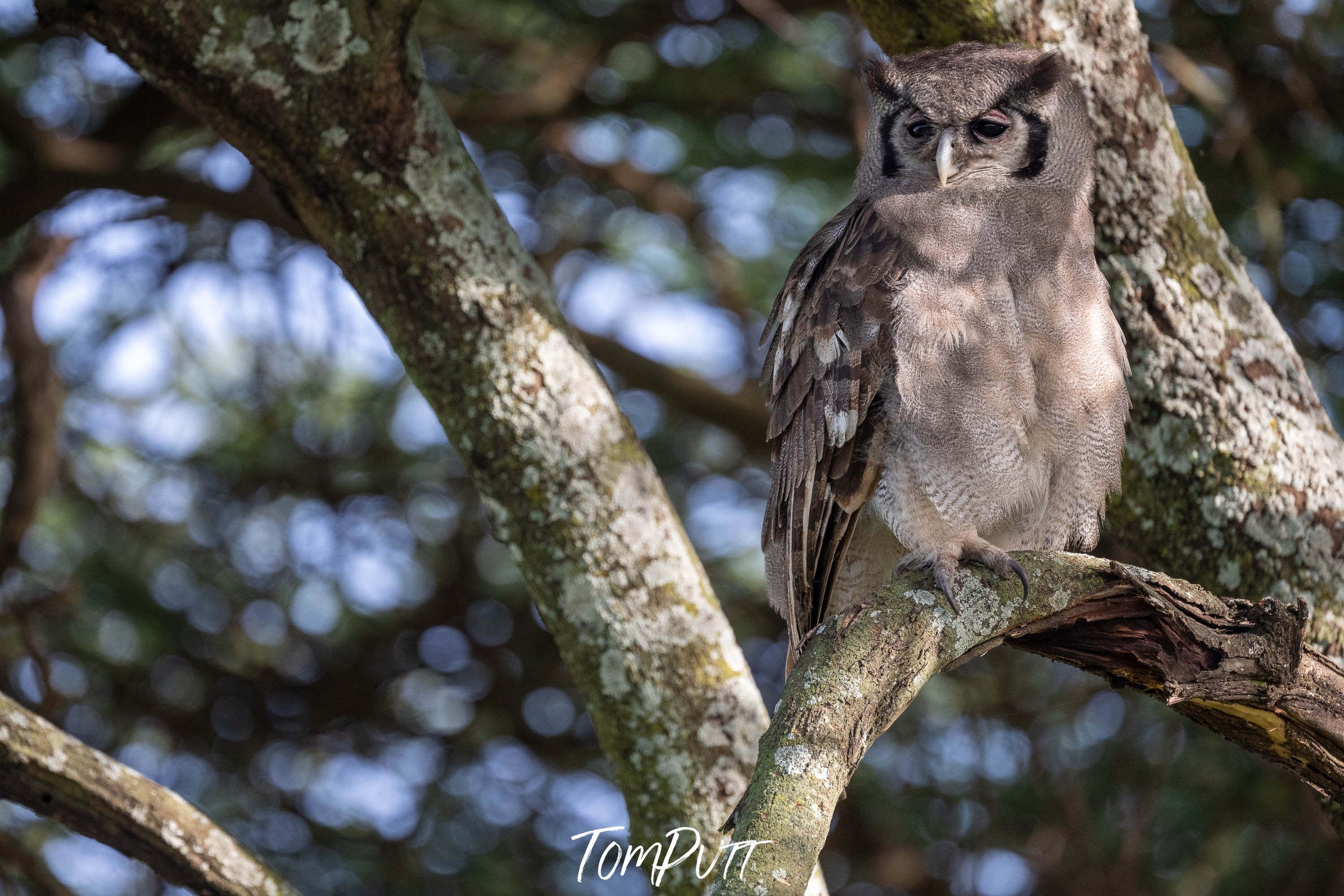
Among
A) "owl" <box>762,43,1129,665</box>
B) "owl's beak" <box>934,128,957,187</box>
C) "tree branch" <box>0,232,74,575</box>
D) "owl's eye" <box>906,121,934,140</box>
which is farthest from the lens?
"tree branch" <box>0,232,74,575</box>

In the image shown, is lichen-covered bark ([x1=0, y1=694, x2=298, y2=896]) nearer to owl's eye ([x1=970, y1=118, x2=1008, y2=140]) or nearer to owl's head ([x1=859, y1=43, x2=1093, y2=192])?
owl's head ([x1=859, y1=43, x2=1093, y2=192])

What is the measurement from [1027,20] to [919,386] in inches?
37.4

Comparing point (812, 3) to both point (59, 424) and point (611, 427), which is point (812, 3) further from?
point (59, 424)

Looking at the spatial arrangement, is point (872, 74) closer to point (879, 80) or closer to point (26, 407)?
point (879, 80)

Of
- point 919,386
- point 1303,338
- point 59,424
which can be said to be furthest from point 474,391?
point 1303,338

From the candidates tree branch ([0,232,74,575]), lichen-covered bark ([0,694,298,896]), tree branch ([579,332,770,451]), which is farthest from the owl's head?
tree branch ([0,232,74,575])

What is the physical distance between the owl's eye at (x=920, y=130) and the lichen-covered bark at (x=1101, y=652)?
3.25 feet

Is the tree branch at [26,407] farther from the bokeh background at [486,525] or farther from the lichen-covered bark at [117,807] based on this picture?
the lichen-covered bark at [117,807]

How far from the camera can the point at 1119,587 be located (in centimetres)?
217

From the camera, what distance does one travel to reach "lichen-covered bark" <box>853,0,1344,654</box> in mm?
2795

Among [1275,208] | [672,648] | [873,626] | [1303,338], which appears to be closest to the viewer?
[873,626]

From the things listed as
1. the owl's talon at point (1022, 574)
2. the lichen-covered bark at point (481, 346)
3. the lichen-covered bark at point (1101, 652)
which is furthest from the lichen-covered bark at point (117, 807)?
the owl's talon at point (1022, 574)

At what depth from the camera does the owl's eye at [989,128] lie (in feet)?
8.91

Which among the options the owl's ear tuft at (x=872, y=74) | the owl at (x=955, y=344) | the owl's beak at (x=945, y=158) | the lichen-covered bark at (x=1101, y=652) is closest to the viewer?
the lichen-covered bark at (x=1101, y=652)
